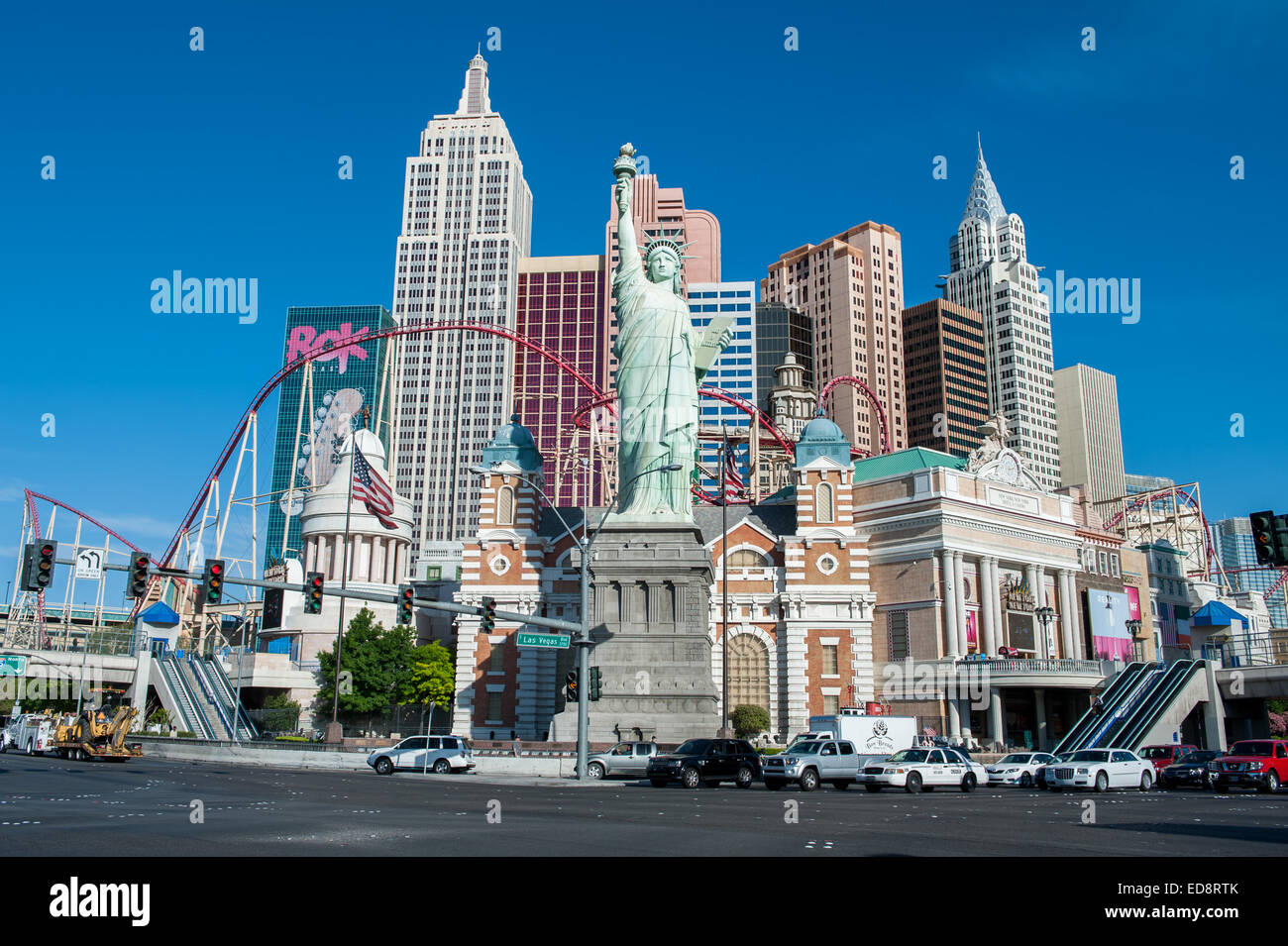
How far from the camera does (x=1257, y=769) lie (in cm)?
3575

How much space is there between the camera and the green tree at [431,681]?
222ft

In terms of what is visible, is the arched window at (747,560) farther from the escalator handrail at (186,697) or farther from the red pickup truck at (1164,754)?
the escalator handrail at (186,697)

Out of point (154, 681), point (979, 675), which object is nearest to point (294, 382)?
point (154, 681)

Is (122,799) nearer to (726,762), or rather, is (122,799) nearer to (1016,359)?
(726,762)

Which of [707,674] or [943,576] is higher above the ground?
[943,576]

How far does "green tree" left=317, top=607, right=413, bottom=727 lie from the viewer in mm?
68000

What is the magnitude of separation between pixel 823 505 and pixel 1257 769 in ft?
103

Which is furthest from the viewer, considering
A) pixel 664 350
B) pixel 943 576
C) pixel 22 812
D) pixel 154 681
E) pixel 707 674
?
pixel 154 681

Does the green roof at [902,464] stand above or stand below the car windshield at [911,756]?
above

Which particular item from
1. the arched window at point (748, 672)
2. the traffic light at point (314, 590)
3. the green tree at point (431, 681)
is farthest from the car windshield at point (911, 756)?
the green tree at point (431, 681)

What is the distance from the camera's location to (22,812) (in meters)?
19.5

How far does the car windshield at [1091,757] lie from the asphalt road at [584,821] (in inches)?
102

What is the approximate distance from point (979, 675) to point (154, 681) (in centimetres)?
5281

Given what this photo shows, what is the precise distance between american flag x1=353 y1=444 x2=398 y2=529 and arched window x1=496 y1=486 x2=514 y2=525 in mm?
8611
